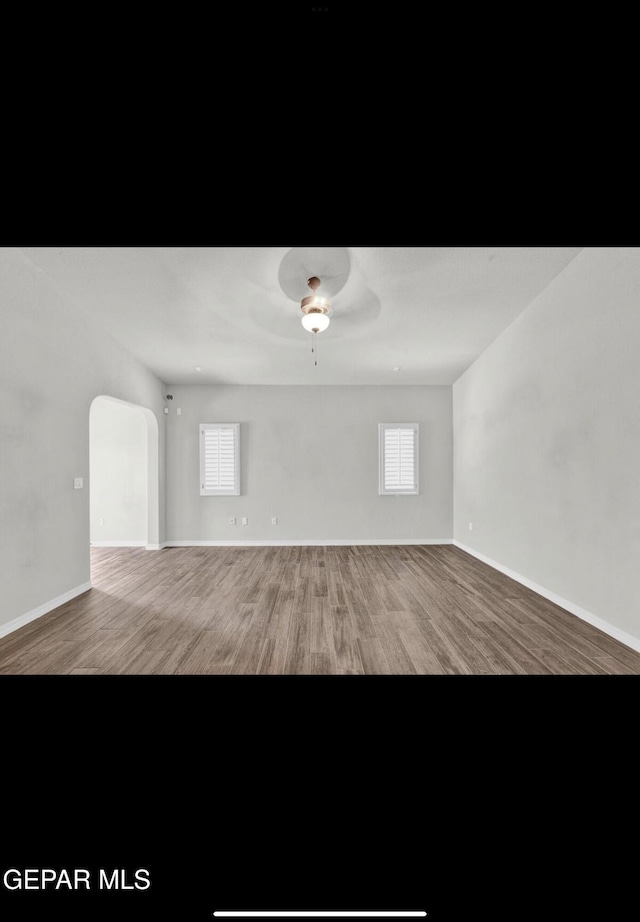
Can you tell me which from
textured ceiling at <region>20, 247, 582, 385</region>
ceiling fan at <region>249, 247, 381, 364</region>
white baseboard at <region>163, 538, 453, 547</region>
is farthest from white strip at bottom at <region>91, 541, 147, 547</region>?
ceiling fan at <region>249, 247, 381, 364</region>

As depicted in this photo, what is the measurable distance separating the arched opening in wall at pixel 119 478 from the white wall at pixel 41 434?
7.60 feet

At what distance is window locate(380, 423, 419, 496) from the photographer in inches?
279

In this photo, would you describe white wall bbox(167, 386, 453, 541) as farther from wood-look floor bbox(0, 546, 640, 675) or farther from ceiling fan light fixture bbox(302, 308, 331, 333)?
ceiling fan light fixture bbox(302, 308, 331, 333)

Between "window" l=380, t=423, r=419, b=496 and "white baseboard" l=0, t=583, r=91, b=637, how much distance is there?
4529mm

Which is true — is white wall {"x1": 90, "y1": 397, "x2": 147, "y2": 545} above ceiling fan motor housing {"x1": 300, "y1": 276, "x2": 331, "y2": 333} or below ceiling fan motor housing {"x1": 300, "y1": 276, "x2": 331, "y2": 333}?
below

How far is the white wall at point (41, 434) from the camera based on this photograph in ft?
11.1

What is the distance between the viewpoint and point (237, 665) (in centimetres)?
265

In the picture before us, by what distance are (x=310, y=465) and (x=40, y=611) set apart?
4.25 meters

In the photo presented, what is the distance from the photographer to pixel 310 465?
706 centimetres

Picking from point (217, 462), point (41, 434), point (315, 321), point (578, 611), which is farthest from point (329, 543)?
point (41, 434)

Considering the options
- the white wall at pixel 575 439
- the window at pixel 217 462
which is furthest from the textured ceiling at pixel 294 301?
the window at pixel 217 462

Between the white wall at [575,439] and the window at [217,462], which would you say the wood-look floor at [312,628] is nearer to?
the white wall at [575,439]
